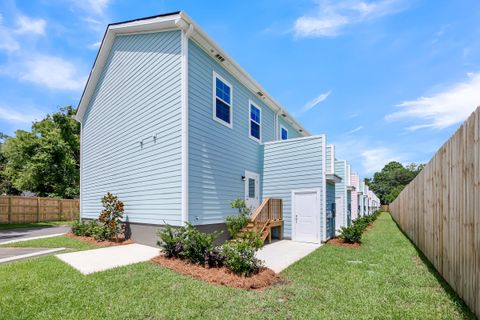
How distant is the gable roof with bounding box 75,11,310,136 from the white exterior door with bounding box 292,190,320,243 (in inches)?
196

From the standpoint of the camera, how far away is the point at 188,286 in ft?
16.3

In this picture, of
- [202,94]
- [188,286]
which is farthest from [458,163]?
[202,94]

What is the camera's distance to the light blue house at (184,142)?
8.29 metres

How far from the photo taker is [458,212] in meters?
4.26

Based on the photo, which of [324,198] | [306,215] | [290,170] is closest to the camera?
[324,198]

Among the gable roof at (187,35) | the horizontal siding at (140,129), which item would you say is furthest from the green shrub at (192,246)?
the gable roof at (187,35)

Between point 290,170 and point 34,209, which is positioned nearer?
point 290,170

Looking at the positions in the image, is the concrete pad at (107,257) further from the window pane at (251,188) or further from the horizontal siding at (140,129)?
the window pane at (251,188)

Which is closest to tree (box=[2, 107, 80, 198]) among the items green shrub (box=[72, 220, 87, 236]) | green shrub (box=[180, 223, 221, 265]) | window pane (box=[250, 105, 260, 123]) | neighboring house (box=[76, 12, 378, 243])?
neighboring house (box=[76, 12, 378, 243])

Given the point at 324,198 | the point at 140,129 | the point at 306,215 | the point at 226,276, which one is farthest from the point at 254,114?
the point at 226,276

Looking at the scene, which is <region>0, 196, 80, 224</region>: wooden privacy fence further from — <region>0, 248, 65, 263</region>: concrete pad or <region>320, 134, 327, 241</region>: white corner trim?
<region>320, 134, 327, 241</region>: white corner trim

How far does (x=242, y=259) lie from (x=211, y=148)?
442 centimetres

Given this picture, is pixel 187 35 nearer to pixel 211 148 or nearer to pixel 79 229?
pixel 211 148

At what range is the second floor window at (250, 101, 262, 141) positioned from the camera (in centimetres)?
1208
